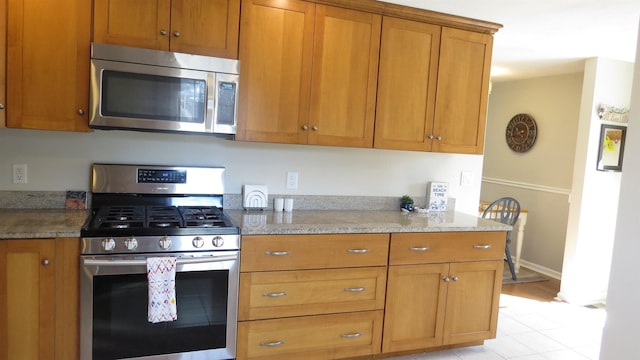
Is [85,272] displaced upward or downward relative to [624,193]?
downward

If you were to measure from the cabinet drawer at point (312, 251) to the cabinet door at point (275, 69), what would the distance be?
0.62 meters

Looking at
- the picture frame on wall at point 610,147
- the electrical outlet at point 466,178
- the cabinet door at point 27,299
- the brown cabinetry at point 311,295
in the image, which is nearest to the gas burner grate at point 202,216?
the brown cabinetry at point 311,295

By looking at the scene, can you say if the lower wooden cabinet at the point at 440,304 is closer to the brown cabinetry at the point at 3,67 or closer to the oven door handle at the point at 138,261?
the oven door handle at the point at 138,261

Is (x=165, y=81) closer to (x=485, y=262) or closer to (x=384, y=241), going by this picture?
(x=384, y=241)

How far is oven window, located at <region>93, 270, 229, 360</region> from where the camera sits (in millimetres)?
2170

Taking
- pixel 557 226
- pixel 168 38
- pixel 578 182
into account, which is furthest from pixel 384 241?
pixel 557 226

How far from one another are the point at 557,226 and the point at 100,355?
185 inches

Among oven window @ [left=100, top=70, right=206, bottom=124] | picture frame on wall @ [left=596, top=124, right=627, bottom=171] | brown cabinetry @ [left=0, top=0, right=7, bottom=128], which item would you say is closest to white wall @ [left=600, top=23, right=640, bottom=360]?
picture frame on wall @ [left=596, top=124, right=627, bottom=171]

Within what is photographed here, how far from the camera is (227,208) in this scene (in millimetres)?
2889

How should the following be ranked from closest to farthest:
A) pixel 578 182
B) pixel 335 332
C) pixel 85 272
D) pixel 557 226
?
pixel 85 272, pixel 335 332, pixel 578 182, pixel 557 226

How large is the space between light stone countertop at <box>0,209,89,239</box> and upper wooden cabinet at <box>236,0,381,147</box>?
965 millimetres

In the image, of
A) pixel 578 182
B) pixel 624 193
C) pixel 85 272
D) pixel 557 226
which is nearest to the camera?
pixel 85 272

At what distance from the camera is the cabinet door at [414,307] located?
2721 mm

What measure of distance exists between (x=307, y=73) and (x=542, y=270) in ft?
13.1
